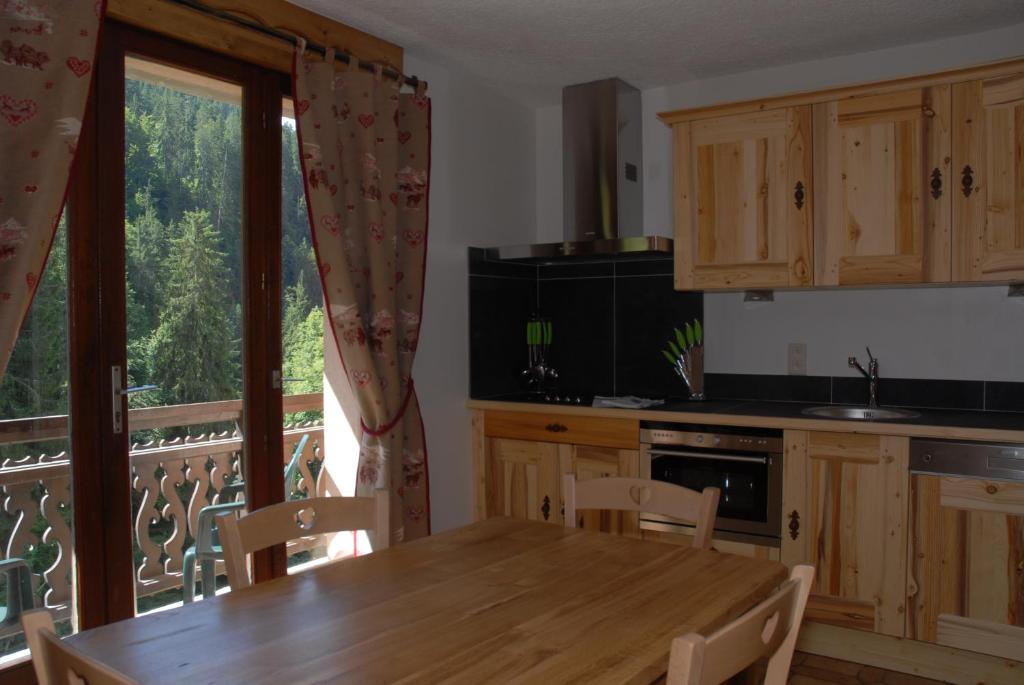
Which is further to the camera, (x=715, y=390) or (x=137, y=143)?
(x=715, y=390)

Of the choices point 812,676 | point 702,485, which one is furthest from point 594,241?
point 812,676

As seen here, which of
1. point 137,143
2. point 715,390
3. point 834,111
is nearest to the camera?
point 137,143

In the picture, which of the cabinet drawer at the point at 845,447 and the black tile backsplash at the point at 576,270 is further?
the black tile backsplash at the point at 576,270

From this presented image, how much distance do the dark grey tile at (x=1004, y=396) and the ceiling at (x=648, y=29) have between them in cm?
138

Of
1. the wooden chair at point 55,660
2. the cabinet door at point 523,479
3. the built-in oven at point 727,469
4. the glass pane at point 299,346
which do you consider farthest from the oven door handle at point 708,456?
the wooden chair at point 55,660

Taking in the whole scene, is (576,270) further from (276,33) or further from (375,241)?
(276,33)

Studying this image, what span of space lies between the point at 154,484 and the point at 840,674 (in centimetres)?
245

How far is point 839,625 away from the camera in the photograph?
9.55 ft

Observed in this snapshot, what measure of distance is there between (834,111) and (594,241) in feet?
3.54

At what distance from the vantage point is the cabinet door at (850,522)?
9.15 ft

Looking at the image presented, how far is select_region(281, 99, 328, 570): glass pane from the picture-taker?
296 centimetres

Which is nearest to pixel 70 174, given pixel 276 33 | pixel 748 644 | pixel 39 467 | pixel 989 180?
pixel 39 467

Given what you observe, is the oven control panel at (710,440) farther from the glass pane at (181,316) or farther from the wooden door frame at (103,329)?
the wooden door frame at (103,329)

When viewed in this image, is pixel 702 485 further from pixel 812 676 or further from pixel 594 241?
pixel 594 241
